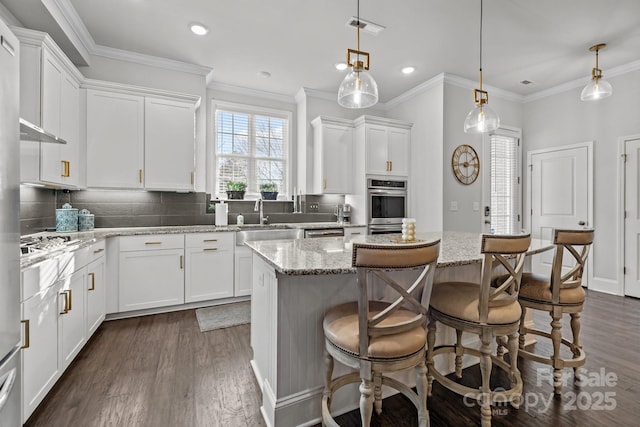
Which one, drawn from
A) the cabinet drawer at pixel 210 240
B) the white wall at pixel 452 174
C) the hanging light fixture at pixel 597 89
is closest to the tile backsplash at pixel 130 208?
the cabinet drawer at pixel 210 240

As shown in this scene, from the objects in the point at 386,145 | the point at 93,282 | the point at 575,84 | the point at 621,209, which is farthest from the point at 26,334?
the point at 575,84

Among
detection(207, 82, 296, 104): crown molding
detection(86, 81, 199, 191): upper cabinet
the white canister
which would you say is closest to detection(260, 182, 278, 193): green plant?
the white canister

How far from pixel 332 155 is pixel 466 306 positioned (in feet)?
11.2

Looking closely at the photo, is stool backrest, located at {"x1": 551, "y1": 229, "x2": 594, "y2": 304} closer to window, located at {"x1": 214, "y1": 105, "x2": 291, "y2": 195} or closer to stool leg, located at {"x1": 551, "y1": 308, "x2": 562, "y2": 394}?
stool leg, located at {"x1": 551, "y1": 308, "x2": 562, "y2": 394}

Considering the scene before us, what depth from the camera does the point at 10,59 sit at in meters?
1.01

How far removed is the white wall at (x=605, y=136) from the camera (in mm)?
3943

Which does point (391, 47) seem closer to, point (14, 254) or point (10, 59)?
point (10, 59)

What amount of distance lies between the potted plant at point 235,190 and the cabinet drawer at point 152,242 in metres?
1.13

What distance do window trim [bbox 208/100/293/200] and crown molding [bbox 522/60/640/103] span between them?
13.2 feet

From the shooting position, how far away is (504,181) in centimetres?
491

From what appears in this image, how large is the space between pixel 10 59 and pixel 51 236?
2080 mm

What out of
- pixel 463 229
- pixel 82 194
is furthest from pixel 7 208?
pixel 463 229

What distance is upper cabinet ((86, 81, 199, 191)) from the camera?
322cm

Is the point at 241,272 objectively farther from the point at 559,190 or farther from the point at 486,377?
the point at 559,190
